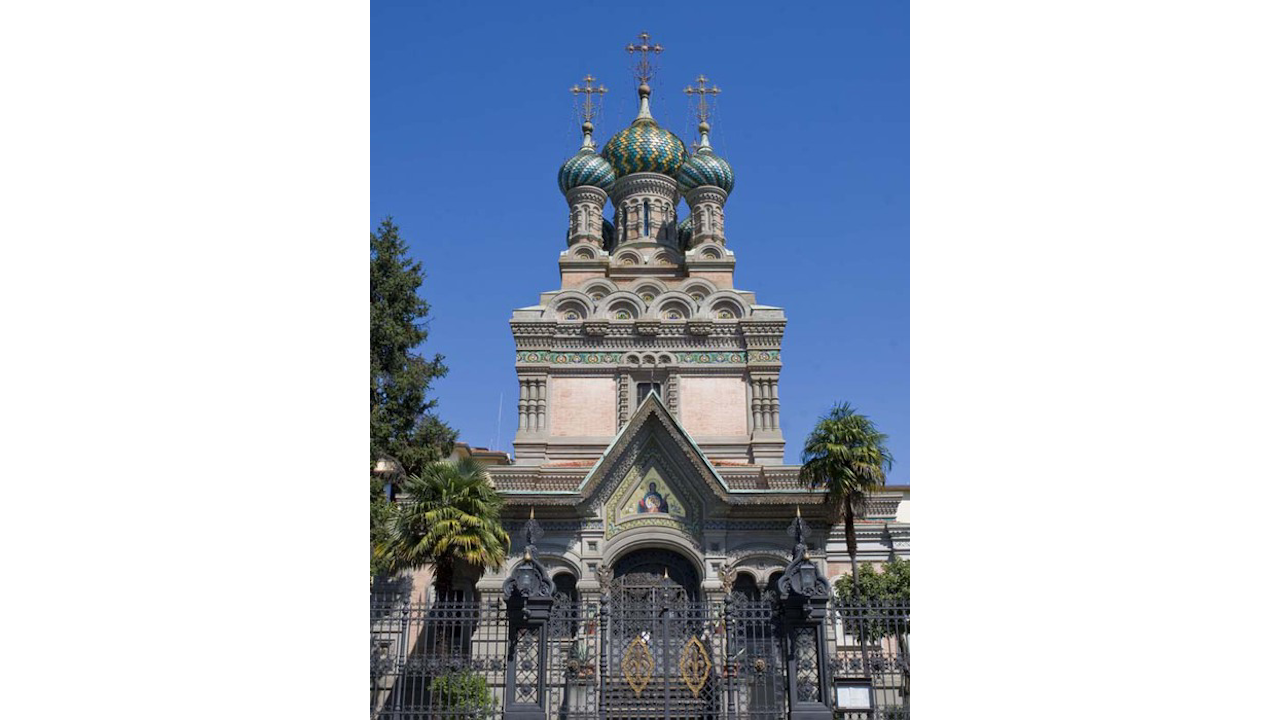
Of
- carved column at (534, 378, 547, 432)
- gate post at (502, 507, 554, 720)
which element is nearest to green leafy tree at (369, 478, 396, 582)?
gate post at (502, 507, 554, 720)

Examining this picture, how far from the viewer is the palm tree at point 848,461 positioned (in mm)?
23469

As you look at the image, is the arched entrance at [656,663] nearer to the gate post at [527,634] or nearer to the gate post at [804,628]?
the gate post at [527,634]

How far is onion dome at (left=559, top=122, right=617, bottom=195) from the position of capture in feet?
121

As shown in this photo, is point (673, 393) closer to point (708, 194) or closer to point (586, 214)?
point (586, 214)

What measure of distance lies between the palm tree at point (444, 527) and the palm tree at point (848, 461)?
858cm

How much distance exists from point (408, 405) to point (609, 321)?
29.6 ft

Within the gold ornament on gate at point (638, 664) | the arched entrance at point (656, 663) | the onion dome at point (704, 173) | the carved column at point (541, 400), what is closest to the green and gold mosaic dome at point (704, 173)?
the onion dome at point (704, 173)

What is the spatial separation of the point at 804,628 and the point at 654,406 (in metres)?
10.8

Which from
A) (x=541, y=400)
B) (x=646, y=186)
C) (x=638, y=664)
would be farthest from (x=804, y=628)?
(x=646, y=186)

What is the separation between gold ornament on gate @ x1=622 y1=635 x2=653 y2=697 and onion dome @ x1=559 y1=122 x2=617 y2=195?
2522 centimetres

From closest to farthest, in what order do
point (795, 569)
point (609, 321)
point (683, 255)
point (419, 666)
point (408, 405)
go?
point (419, 666), point (795, 569), point (408, 405), point (609, 321), point (683, 255)
